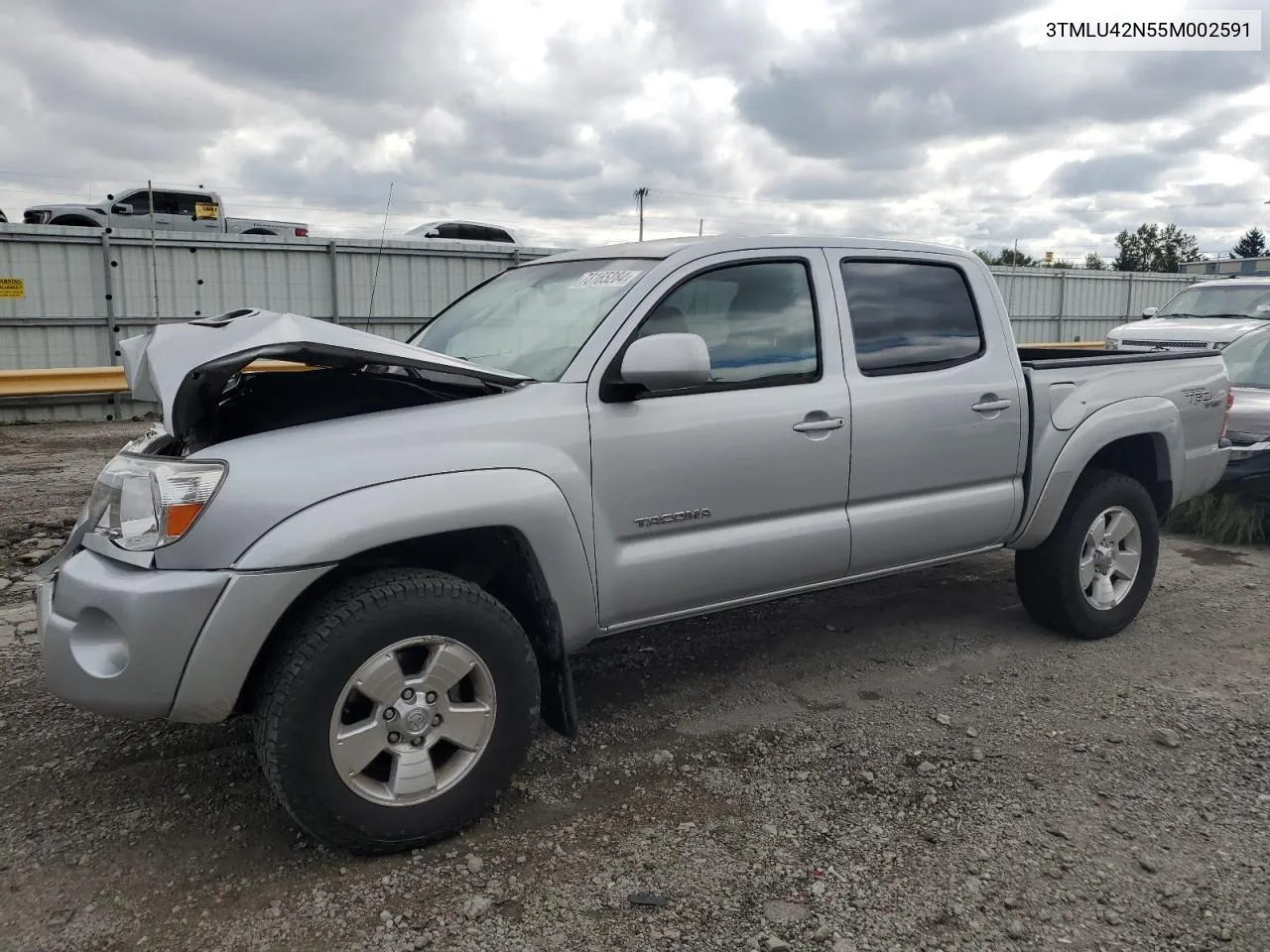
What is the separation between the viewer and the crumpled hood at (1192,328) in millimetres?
10094

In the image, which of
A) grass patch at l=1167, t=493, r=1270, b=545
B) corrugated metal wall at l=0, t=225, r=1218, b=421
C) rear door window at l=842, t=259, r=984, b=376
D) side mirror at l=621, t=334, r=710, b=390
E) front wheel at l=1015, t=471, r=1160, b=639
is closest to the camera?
side mirror at l=621, t=334, r=710, b=390

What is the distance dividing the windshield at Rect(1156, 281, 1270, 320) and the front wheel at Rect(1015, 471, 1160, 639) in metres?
7.56

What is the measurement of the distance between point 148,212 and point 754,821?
68.0 ft

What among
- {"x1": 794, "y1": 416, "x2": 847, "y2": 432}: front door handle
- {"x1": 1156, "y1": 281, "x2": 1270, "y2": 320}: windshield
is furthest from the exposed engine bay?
{"x1": 1156, "y1": 281, "x2": 1270, "y2": 320}: windshield

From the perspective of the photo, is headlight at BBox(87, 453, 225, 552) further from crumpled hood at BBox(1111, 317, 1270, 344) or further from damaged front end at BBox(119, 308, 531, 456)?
crumpled hood at BBox(1111, 317, 1270, 344)

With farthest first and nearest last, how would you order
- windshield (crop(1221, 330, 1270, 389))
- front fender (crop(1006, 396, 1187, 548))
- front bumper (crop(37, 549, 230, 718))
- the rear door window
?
windshield (crop(1221, 330, 1270, 389))
front fender (crop(1006, 396, 1187, 548))
the rear door window
front bumper (crop(37, 549, 230, 718))

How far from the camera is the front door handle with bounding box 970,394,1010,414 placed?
4168mm

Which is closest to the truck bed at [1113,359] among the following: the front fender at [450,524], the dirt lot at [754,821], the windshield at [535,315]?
the dirt lot at [754,821]

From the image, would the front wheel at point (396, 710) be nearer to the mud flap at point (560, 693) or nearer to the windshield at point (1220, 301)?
the mud flap at point (560, 693)

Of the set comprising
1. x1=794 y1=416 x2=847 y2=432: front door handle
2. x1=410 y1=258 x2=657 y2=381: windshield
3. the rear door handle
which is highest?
x1=410 y1=258 x2=657 y2=381: windshield

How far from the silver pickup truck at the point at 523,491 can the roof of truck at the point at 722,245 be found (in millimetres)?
21

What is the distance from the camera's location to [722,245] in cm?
371

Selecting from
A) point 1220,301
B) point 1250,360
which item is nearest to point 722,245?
point 1250,360

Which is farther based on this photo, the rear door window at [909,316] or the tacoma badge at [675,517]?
the rear door window at [909,316]
